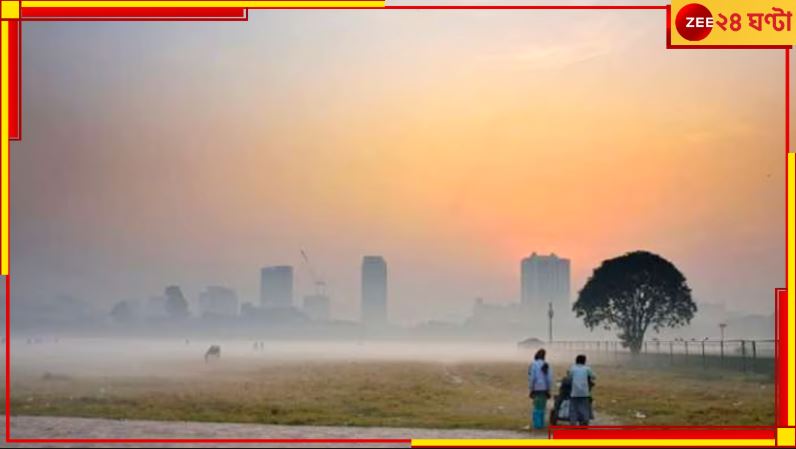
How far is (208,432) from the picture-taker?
78.9 feet

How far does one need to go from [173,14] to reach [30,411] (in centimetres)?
1291

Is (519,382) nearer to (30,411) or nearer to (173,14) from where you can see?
(30,411)

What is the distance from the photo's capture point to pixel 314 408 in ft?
107

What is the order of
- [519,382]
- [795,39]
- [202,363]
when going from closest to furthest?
[795,39] → [519,382] → [202,363]

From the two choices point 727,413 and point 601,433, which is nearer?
point 601,433

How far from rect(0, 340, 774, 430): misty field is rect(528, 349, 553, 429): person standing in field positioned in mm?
1038

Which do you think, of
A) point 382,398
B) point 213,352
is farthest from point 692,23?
point 213,352

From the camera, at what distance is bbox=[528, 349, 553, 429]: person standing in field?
24891mm

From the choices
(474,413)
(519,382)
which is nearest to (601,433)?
(474,413)

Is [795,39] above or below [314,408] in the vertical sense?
above

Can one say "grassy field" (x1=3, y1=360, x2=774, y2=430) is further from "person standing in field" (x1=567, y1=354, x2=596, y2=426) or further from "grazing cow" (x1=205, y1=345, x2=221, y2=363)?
"grazing cow" (x1=205, y1=345, x2=221, y2=363)

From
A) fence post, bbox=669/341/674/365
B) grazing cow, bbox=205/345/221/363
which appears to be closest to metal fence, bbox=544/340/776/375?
fence post, bbox=669/341/674/365

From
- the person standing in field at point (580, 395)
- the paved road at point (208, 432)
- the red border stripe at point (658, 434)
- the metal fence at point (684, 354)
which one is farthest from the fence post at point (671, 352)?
the paved road at point (208, 432)

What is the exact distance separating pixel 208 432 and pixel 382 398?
12597 millimetres
